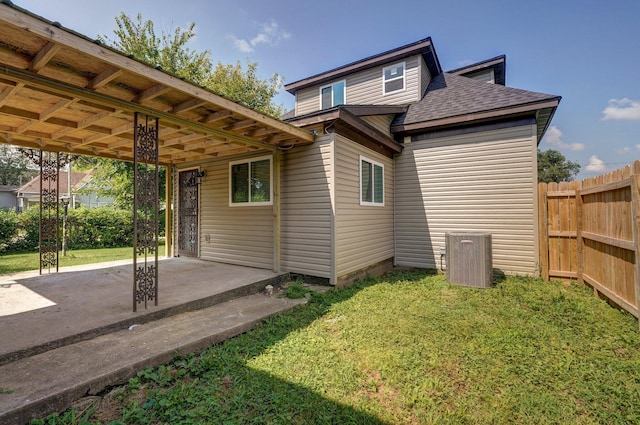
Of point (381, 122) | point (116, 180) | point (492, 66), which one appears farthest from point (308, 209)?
point (116, 180)

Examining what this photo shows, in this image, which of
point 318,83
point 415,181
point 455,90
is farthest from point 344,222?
point 318,83

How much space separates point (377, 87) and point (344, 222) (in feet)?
18.7

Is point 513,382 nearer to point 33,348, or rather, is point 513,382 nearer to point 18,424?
point 18,424

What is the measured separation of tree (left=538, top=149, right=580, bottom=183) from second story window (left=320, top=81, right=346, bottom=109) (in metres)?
30.9

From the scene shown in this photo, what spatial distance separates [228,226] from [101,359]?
4.09 metres

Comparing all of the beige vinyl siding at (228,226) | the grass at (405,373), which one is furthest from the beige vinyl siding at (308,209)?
the grass at (405,373)

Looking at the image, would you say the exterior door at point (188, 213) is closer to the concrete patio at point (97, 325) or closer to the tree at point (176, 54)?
the concrete patio at point (97, 325)

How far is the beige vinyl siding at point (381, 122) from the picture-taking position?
6418mm

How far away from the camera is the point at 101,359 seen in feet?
7.95

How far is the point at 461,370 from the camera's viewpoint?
8.48 ft

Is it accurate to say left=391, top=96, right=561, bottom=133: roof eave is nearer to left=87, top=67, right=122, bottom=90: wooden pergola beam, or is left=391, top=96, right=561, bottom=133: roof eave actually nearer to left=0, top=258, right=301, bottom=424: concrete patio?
left=0, top=258, right=301, bottom=424: concrete patio

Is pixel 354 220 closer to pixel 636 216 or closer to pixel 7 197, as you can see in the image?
pixel 636 216

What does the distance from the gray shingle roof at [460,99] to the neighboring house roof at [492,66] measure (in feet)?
4.30

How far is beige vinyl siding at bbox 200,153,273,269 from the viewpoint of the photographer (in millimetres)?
5816
